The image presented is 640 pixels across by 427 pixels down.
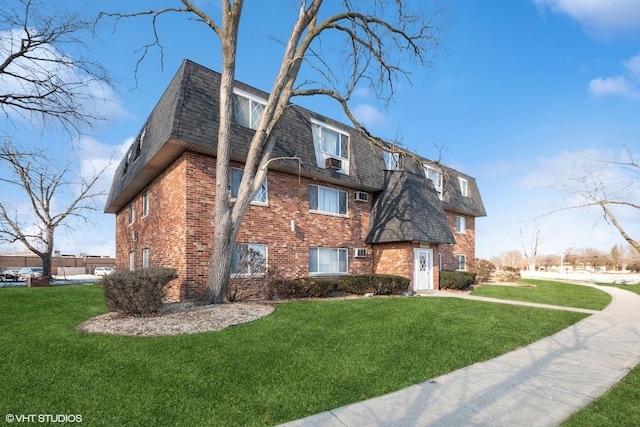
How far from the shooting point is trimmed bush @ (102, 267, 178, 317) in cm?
734

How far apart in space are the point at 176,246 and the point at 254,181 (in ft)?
12.1

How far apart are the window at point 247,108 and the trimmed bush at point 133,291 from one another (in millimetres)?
6523

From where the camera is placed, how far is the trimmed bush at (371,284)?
13430 millimetres

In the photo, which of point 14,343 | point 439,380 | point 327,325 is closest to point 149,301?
point 14,343

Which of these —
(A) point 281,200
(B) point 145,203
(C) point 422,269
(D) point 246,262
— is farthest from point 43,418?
(C) point 422,269

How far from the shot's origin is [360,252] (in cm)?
1580

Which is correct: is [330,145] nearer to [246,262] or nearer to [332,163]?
[332,163]

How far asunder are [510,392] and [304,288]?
812 cm

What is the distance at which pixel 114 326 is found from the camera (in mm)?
6758

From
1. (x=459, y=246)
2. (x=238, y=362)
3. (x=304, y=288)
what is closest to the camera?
(x=238, y=362)

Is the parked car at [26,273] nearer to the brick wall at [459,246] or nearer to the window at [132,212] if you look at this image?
the window at [132,212]

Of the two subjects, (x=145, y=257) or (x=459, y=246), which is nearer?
(x=145, y=257)

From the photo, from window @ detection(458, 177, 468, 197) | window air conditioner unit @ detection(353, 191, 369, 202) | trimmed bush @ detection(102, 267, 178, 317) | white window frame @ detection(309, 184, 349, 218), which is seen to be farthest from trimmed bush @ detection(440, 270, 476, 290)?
trimmed bush @ detection(102, 267, 178, 317)

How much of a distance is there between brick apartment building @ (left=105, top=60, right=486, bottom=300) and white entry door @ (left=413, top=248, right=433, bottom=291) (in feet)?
0.26
